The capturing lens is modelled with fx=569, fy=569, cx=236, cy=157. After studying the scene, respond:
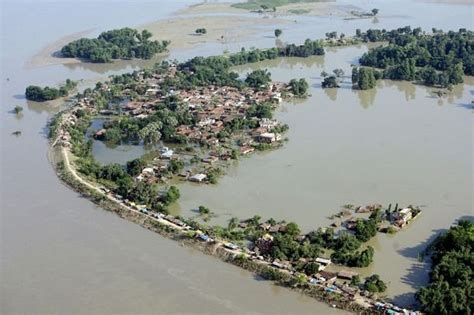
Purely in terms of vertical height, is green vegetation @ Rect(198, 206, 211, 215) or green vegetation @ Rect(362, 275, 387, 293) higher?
green vegetation @ Rect(198, 206, 211, 215)

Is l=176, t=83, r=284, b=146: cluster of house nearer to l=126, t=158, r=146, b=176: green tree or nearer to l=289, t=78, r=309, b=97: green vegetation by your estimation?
l=289, t=78, r=309, b=97: green vegetation

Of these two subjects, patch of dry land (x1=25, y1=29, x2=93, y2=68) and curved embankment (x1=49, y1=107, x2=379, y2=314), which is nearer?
curved embankment (x1=49, y1=107, x2=379, y2=314)

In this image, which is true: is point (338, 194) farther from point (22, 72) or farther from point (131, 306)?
point (22, 72)

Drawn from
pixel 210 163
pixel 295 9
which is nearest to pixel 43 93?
pixel 210 163

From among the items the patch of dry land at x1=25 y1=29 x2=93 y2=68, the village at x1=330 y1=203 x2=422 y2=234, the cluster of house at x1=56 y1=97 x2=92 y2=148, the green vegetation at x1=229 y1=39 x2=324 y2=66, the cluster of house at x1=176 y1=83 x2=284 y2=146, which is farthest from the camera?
the patch of dry land at x1=25 y1=29 x2=93 y2=68

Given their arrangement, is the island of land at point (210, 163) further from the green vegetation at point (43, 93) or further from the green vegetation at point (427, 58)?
the green vegetation at point (43, 93)

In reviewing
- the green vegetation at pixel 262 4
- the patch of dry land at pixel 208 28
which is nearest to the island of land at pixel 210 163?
the patch of dry land at pixel 208 28

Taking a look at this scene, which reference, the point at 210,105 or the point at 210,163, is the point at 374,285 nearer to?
the point at 210,163

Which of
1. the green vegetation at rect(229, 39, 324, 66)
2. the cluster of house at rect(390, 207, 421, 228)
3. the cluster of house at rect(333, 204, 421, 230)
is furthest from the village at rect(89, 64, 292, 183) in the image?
the green vegetation at rect(229, 39, 324, 66)
